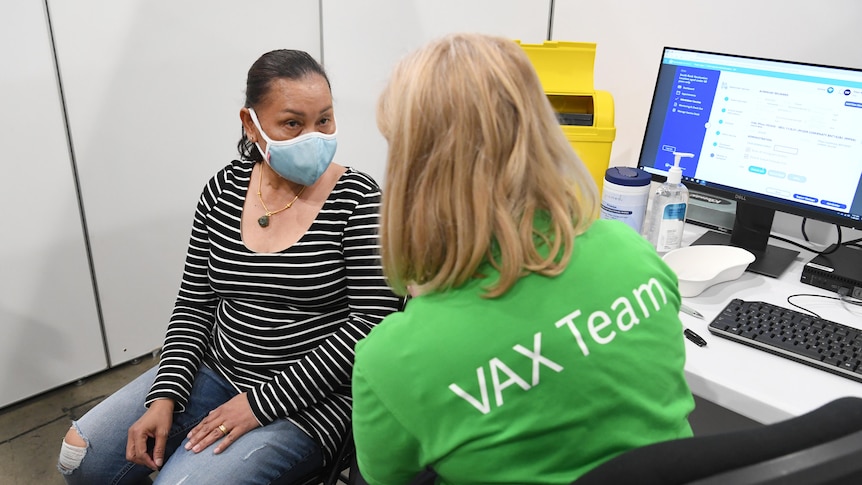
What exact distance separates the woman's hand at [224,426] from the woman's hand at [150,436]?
0.26ft

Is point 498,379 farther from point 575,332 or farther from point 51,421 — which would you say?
point 51,421

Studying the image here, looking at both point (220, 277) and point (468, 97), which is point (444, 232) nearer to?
point (468, 97)

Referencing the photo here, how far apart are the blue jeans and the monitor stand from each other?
1051mm

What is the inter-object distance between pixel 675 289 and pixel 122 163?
67.8 inches

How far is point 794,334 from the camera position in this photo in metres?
1.28

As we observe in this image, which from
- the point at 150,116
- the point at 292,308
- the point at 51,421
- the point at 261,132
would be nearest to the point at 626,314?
the point at 292,308

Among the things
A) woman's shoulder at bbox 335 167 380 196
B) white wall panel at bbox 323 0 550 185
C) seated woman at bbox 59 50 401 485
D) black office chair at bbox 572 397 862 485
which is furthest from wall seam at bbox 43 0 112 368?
black office chair at bbox 572 397 862 485

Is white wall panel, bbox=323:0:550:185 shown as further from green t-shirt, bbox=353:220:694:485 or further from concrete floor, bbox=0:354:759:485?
green t-shirt, bbox=353:220:694:485

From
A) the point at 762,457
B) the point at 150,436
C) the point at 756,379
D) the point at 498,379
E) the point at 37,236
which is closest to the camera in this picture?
the point at 762,457

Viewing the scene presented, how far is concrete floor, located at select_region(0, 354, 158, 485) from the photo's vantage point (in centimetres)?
193

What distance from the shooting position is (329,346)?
1.34m

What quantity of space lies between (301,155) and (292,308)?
0.99 feet

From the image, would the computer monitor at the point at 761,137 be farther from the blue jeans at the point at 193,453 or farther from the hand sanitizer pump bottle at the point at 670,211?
the blue jeans at the point at 193,453

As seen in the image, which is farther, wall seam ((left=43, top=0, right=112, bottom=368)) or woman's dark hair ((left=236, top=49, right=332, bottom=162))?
wall seam ((left=43, top=0, right=112, bottom=368))
